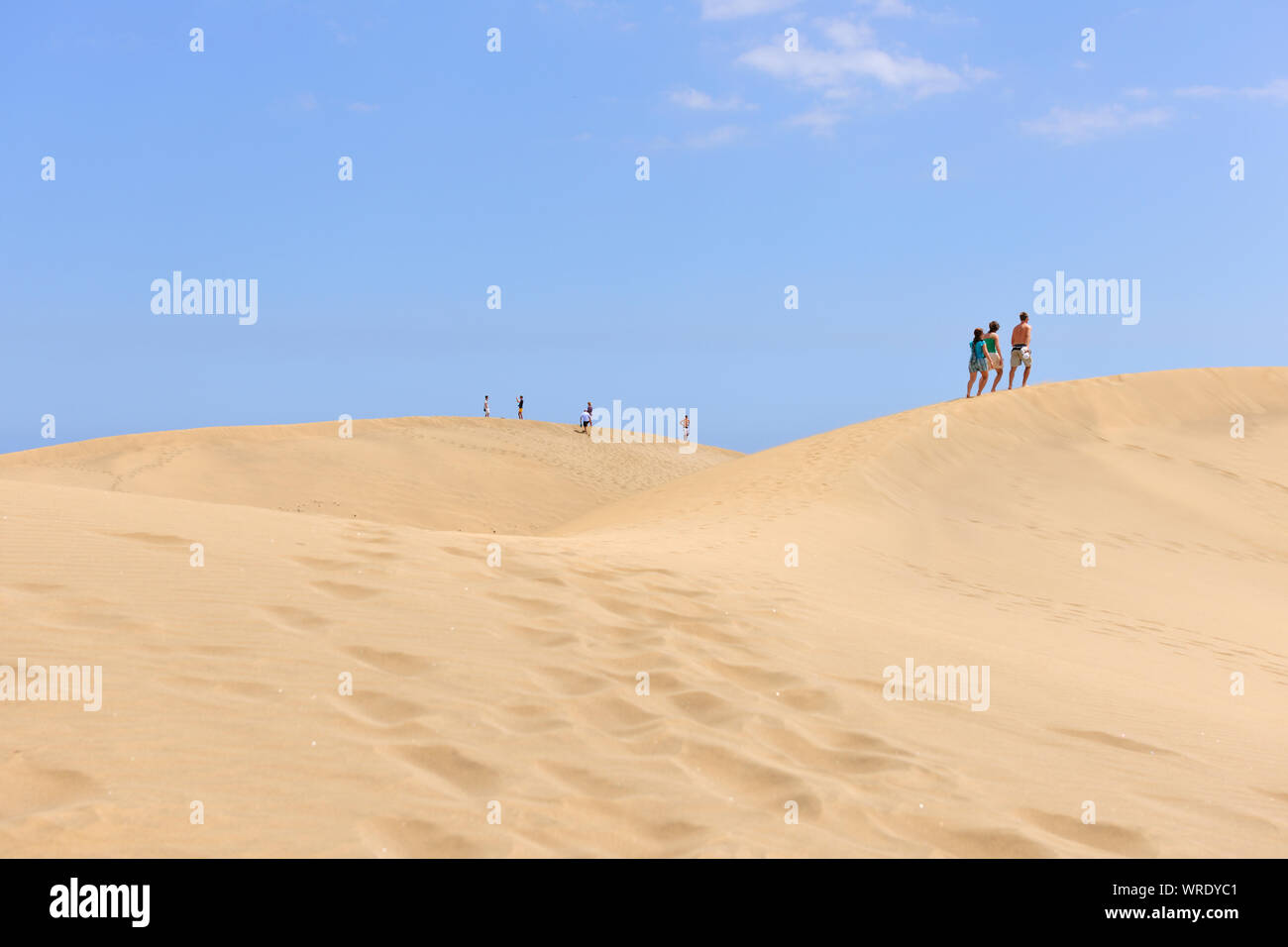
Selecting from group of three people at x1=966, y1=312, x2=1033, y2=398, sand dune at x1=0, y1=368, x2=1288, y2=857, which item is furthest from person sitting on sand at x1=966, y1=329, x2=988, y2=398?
sand dune at x1=0, y1=368, x2=1288, y2=857

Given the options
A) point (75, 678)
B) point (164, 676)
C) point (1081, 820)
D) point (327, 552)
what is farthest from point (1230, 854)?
point (327, 552)

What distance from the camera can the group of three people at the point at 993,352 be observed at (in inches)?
742

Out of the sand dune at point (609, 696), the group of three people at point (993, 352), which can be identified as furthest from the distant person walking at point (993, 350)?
the sand dune at point (609, 696)

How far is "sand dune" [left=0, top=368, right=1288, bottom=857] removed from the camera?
3.29 metres

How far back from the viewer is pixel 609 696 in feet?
14.8

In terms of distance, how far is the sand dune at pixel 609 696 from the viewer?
3293 millimetres

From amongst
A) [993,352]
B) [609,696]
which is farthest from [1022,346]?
[609,696]

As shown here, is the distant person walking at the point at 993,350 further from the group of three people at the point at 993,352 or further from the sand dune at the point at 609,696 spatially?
the sand dune at the point at 609,696

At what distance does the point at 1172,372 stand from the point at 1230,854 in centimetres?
2091

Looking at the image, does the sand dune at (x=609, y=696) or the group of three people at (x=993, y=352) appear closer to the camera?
the sand dune at (x=609, y=696)

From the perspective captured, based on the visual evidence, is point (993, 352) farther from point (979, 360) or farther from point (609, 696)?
point (609, 696)

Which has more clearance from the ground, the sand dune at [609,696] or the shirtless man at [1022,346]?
the shirtless man at [1022,346]

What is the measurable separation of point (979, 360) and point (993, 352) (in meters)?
0.35
